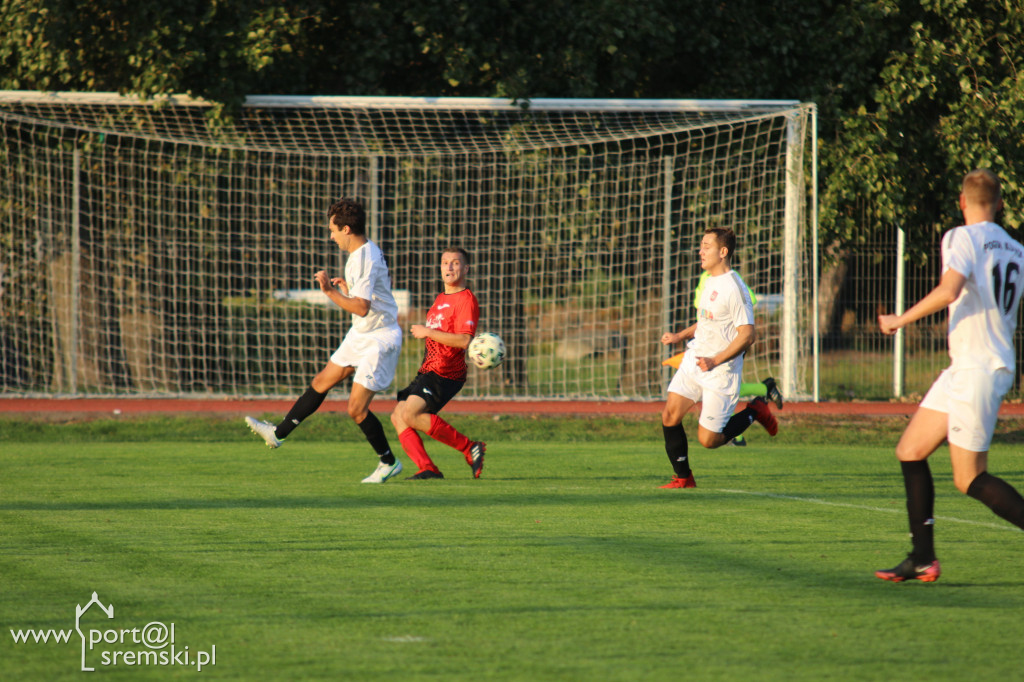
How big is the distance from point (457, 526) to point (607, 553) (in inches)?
44.7

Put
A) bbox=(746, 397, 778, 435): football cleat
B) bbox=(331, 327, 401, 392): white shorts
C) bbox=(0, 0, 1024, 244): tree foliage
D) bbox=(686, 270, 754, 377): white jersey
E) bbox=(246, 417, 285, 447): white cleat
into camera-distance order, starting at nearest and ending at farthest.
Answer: bbox=(686, 270, 754, 377): white jersey
bbox=(331, 327, 401, 392): white shorts
bbox=(246, 417, 285, 447): white cleat
bbox=(746, 397, 778, 435): football cleat
bbox=(0, 0, 1024, 244): tree foliage

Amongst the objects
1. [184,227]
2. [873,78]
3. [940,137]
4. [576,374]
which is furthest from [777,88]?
[184,227]

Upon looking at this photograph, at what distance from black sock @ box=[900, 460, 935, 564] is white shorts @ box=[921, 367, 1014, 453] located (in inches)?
9.0

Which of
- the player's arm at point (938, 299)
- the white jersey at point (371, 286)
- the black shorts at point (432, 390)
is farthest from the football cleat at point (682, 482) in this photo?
the player's arm at point (938, 299)

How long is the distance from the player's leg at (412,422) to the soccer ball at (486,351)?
57 cm

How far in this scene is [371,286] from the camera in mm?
8164

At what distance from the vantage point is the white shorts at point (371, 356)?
827cm

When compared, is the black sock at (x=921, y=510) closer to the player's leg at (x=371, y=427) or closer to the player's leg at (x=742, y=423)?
the player's leg at (x=742, y=423)

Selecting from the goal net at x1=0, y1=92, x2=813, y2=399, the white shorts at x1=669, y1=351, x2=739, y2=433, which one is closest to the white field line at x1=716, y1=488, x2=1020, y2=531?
the white shorts at x1=669, y1=351, x2=739, y2=433

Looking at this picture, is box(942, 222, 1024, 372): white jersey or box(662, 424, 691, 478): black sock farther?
box(662, 424, 691, 478): black sock

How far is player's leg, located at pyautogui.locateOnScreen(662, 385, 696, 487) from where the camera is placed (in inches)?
312

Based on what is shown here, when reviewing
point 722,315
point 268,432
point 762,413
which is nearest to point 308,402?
point 268,432

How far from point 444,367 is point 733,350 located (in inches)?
89.3

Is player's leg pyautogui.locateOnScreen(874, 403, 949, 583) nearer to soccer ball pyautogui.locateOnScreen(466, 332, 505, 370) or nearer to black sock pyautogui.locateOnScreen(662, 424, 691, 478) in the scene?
black sock pyautogui.locateOnScreen(662, 424, 691, 478)
